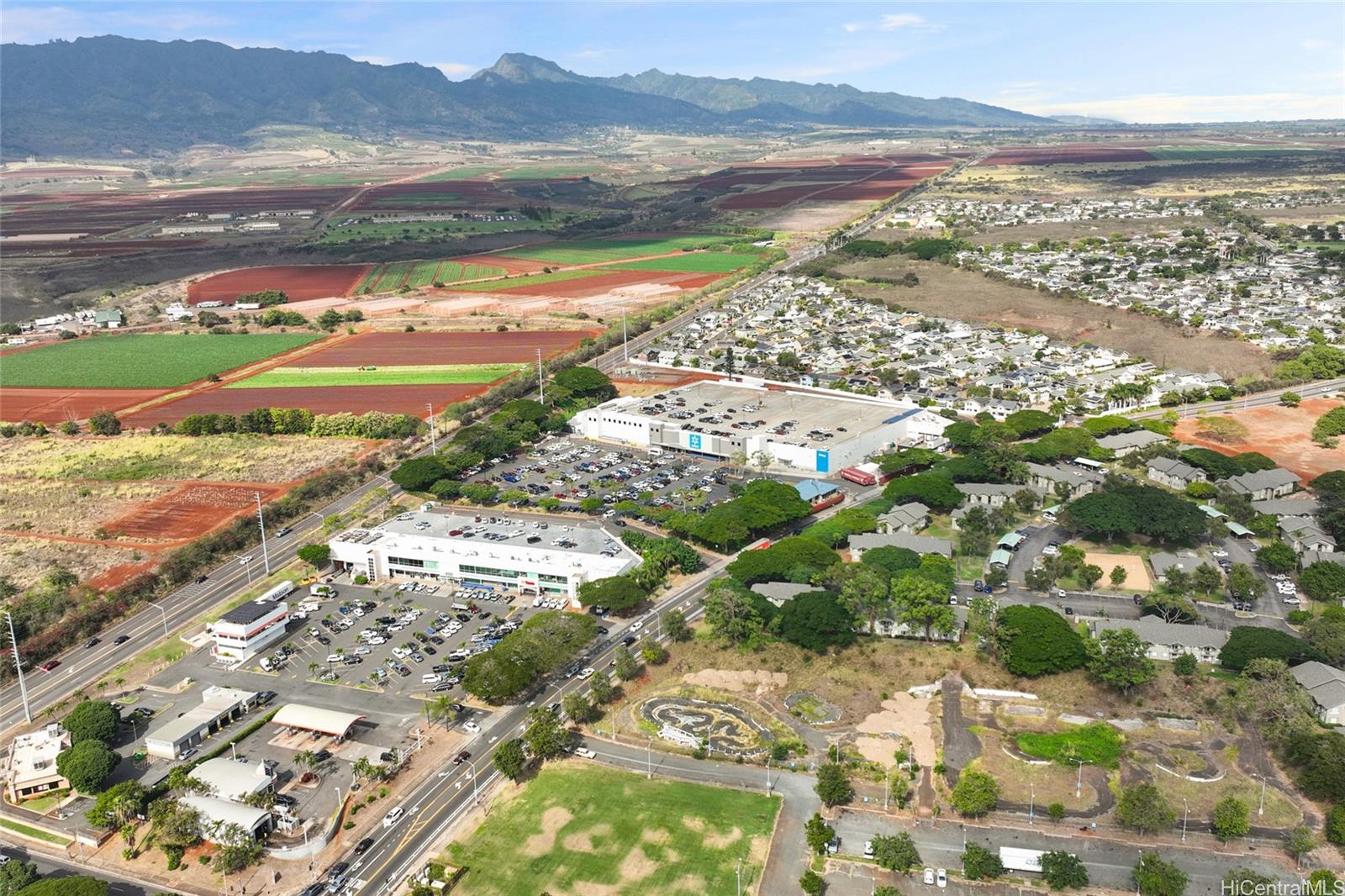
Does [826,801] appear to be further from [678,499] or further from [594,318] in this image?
Result: [594,318]

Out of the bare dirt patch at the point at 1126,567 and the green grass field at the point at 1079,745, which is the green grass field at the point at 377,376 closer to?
the bare dirt patch at the point at 1126,567

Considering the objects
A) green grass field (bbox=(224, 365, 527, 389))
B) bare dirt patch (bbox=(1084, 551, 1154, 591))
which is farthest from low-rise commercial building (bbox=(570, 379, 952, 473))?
green grass field (bbox=(224, 365, 527, 389))

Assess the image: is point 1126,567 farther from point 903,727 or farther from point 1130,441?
point 903,727

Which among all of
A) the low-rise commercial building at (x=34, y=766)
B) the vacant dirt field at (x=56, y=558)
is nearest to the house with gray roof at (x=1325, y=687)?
the low-rise commercial building at (x=34, y=766)

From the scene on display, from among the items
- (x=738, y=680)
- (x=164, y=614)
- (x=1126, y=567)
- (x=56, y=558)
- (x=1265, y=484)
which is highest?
(x=1265, y=484)

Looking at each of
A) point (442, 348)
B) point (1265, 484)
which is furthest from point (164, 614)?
point (1265, 484)
